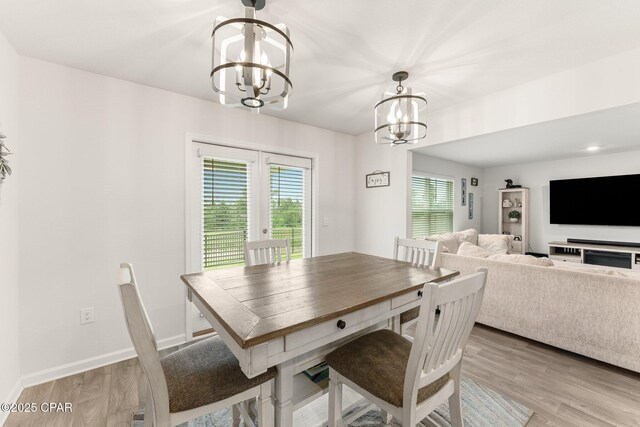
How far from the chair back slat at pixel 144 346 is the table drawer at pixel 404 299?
106cm

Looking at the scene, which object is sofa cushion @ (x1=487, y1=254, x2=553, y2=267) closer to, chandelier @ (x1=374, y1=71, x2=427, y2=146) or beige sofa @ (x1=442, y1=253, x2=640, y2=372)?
beige sofa @ (x1=442, y1=253, x2=640, y2=372)

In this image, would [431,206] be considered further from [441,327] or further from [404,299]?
[441,327]

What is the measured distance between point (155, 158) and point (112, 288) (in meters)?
1.17

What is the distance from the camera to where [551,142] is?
4.10 metres

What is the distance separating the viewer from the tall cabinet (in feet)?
18.8

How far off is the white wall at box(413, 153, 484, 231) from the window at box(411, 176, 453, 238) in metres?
0.14

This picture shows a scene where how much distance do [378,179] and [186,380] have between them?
315 cm

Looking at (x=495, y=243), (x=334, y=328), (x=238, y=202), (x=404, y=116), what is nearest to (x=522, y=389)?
(x=334, y=328)

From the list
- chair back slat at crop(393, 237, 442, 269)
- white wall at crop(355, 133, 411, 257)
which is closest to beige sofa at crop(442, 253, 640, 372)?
chair back slat at crop(393, 237, 442, 269)

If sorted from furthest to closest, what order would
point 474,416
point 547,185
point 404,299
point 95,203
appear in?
point 547,185 → point 95,203 → point 474,416 → point 404,299

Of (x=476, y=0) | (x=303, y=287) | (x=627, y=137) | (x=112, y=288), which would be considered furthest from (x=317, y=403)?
(x=627, y=137)

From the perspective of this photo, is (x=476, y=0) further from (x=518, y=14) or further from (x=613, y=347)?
(x=613, y=347)

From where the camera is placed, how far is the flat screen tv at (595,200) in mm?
4688

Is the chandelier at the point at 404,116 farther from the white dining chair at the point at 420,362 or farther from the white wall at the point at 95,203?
the white wall at the point at 95,203
